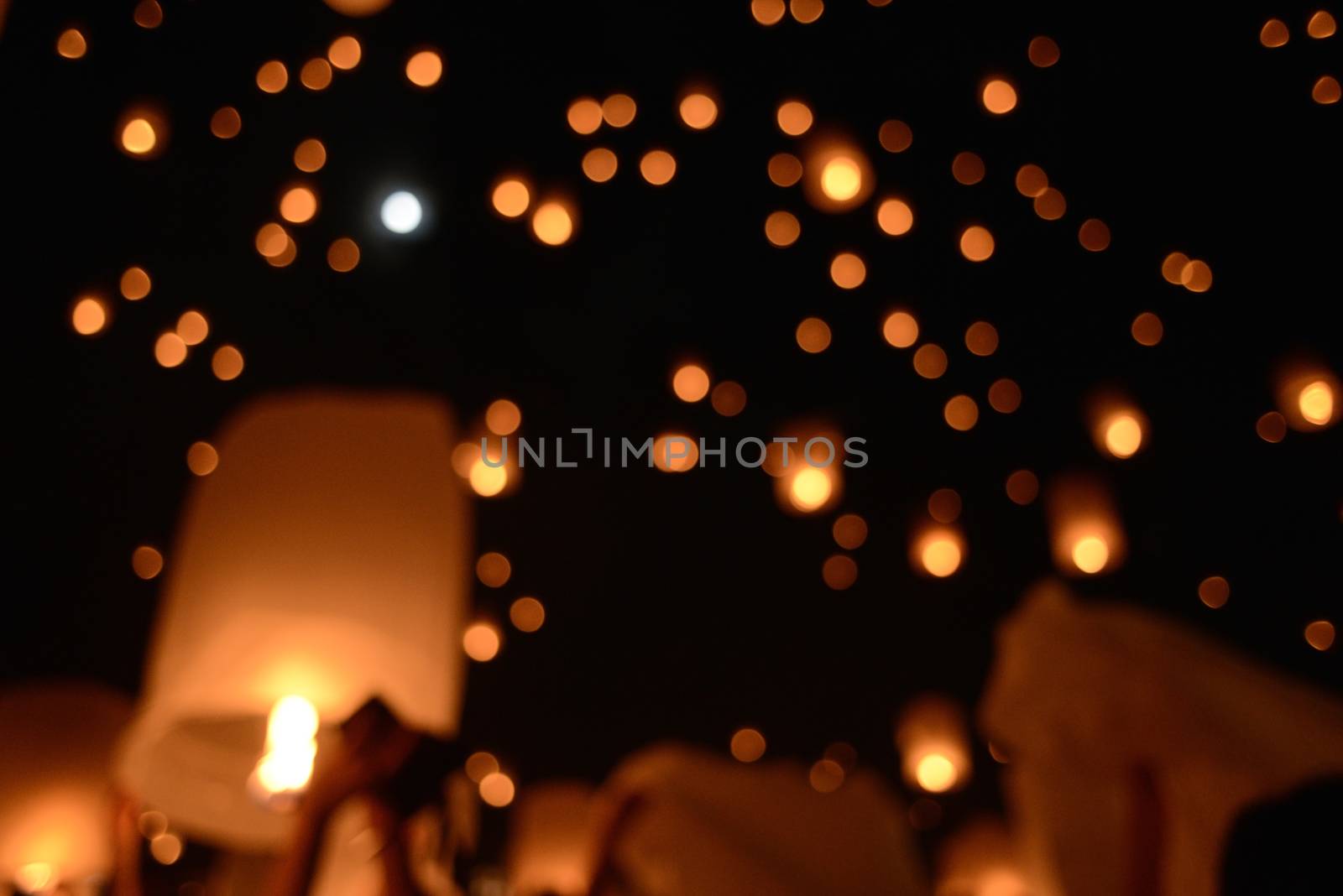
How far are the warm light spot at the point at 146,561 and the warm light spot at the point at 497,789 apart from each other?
0.65 metres

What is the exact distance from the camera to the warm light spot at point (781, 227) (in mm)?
1867

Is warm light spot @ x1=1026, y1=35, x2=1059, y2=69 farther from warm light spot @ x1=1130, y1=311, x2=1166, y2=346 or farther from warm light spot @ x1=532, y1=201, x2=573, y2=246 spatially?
warm light spot @ x1=532, y1=201, x2=573, y2=246

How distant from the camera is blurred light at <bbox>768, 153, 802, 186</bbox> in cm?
184

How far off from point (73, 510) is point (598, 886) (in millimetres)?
1002

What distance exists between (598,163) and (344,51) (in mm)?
410

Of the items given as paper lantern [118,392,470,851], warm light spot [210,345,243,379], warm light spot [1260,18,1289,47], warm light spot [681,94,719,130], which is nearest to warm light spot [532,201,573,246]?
warm light spot [681,94,719,130]

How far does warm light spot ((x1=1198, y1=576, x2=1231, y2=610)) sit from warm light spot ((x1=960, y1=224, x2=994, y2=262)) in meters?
0.66

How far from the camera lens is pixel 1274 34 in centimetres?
176

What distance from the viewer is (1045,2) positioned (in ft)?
6.01

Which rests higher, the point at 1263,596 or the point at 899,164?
the point at 899,164

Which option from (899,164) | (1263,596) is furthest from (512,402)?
(1263,596)

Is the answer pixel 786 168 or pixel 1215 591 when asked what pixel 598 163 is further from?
pixel 1215 591

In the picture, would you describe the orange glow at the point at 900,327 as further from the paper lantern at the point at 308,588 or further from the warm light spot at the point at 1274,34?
the paper lantern at the point at 308,588

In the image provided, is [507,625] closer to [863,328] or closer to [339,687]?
[863,328]
